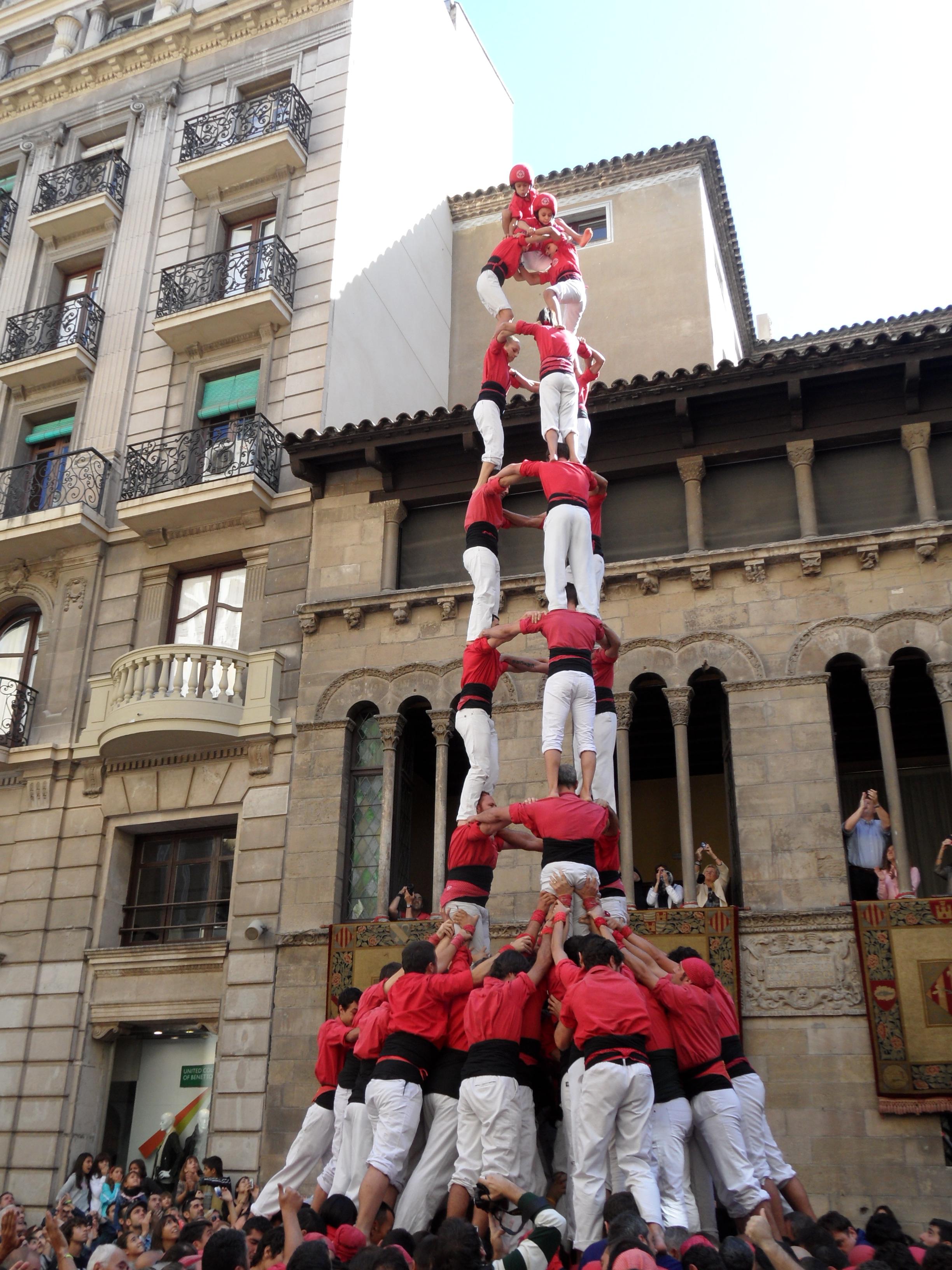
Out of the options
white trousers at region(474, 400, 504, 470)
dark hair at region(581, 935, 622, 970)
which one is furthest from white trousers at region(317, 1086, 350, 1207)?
white trousers at region(474, 400, 504, 470)

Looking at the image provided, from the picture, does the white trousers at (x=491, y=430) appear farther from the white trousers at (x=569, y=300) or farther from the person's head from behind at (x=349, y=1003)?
the person's head from behind at (x=349, y=1003)

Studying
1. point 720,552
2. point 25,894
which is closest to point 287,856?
point 25,894

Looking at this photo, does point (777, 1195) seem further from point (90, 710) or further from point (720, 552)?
point (90, 710)

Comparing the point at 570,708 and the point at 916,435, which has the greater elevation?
the point at 916,435

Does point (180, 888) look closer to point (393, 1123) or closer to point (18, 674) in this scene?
point (18, 674)

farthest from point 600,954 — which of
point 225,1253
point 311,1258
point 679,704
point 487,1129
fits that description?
point 679,704

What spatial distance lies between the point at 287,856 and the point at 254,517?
18.1 feet

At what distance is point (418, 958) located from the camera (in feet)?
28.0

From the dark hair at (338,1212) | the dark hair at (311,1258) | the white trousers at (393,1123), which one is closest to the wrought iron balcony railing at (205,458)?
the white trousers at (393,1123)

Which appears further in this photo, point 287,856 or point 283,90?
point 283,90

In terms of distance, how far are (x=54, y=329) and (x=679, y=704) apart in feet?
45.8

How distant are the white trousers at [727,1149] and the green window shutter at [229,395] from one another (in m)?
14.8

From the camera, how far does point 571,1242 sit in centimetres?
735

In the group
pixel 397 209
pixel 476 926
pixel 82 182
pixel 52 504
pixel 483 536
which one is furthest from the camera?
pixel 82 182
